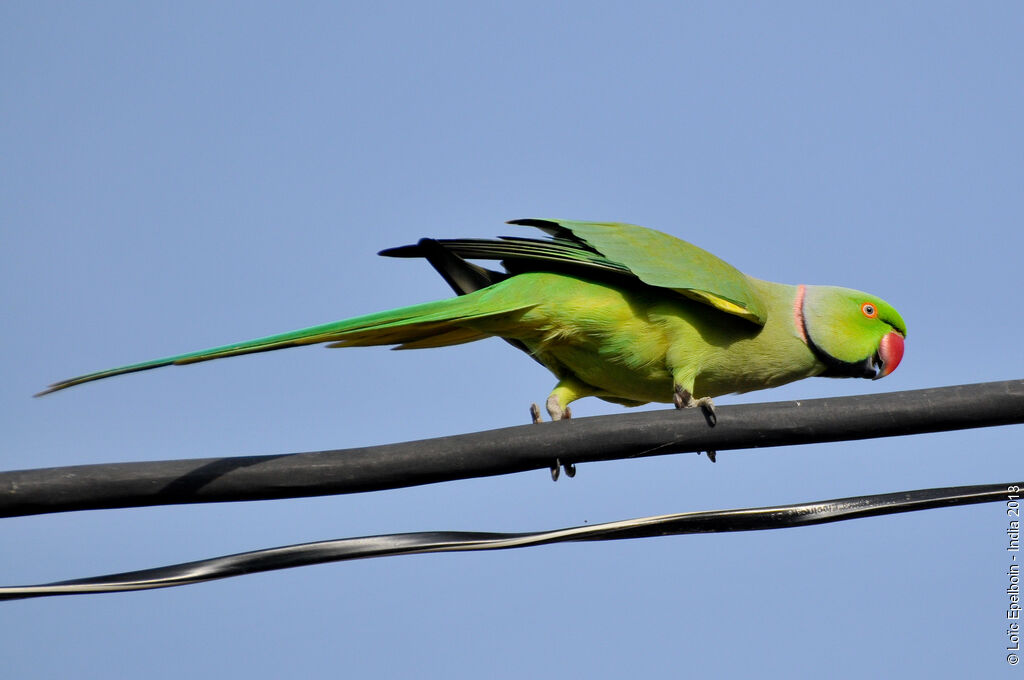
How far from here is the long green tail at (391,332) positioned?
3855mm

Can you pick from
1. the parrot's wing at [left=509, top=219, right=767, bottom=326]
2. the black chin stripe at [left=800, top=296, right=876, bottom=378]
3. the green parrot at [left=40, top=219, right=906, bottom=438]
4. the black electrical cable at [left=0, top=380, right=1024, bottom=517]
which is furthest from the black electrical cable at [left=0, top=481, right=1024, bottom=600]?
the black chin stripe at [left=800, top=296, right=876, bottom=378]

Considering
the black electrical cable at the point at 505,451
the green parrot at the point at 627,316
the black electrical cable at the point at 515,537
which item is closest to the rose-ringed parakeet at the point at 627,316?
the green parrot at the point at 627,316

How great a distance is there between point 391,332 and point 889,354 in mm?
3208

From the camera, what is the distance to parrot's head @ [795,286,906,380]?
19.9ft

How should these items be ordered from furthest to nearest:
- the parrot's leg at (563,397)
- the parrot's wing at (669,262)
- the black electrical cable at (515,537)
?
1. the parrot's leg at (563,397)
2. the parrot's wing at (669,262)
3. the black electrical cable at (515,537)

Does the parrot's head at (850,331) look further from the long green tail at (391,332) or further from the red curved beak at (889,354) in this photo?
the long green tail at (391,332)

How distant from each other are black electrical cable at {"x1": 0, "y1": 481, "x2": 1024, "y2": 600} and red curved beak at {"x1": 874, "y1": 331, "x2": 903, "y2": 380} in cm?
276

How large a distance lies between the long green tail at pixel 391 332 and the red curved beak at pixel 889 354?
7.78 feet

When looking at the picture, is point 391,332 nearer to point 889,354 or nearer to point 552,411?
point 552,411

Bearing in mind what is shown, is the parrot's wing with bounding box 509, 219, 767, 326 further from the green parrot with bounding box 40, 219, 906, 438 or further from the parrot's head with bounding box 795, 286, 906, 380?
the parrot's head with bounding box 795, 286, 906, 380

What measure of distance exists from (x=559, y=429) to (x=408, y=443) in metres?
0.58

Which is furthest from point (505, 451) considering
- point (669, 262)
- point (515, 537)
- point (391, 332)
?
point (669, 262)

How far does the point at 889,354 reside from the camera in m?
6.30

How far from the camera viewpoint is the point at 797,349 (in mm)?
6023
